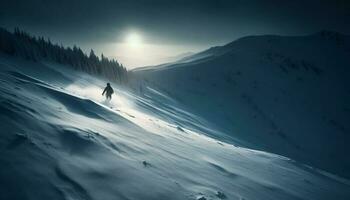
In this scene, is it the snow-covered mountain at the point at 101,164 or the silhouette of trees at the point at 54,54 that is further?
the silhouette of trees at the point at 54,54

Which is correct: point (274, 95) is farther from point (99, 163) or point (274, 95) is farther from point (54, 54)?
point (99, 163)

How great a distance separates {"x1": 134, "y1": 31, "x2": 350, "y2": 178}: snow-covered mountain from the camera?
79.1 metres

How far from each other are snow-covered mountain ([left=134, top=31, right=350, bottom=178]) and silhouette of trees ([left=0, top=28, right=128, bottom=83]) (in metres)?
20.5

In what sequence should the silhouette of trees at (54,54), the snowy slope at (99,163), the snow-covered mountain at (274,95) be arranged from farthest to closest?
the snow-covered mountain at (274,95), the silhouette of trees at (54,54), the snowy slope at (99,163)

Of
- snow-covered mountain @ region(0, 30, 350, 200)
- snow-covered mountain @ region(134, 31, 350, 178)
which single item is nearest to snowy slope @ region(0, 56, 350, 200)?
snow-covered mountain @ region(0, 30, 350, 200)

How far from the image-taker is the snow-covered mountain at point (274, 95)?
260 feet

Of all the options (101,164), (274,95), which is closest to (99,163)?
(101,164)

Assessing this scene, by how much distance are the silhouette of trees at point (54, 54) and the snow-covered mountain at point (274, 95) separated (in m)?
Result: 20.5

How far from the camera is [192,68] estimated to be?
108312mm

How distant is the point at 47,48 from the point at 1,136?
40312 mm

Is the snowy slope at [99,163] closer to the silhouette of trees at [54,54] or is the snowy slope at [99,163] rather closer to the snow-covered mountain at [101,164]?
the snow-covered mountain at [101,164]

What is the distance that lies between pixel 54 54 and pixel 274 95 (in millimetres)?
89057

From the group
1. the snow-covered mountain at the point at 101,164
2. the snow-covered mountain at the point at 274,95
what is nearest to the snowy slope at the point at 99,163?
the snow-covered mountain at the point at 101,164

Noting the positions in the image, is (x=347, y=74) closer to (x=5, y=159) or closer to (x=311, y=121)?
(x=311, y=121)
